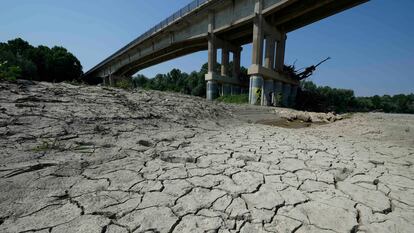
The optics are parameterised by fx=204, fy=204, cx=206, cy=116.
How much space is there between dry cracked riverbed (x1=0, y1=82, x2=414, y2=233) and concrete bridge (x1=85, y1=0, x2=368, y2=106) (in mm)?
10636

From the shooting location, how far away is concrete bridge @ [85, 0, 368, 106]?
13.2 metres

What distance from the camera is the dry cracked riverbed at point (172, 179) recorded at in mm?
1408

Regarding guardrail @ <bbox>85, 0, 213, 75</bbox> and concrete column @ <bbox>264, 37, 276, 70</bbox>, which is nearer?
concrete column @ <bbox>264, 37, 276, 70</bbox>

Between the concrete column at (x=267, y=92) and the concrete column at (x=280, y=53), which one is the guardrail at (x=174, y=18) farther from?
the concrete column at (x=267, y=92)

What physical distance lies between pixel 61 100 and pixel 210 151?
122 inches

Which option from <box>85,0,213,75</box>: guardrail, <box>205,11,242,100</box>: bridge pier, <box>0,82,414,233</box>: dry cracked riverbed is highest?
<box>85,0,213,75</box>: guardrail

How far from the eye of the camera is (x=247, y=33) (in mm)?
17312

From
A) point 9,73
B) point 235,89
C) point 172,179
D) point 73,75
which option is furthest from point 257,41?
point 73,75

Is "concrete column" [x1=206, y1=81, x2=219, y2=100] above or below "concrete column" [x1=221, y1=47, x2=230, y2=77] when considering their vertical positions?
below

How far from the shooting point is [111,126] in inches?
138

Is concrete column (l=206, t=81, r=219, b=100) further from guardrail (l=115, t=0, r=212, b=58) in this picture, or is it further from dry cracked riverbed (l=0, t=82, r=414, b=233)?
dry cracked riverbed (l=0, t=82, r=414, b=233)

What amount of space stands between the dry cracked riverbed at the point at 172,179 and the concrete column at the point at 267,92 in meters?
10.1

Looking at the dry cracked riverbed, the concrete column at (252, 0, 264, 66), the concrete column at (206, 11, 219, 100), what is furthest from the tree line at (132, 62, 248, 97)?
the dry cracked riverbed

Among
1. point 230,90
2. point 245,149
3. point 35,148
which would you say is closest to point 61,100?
point 35,148
